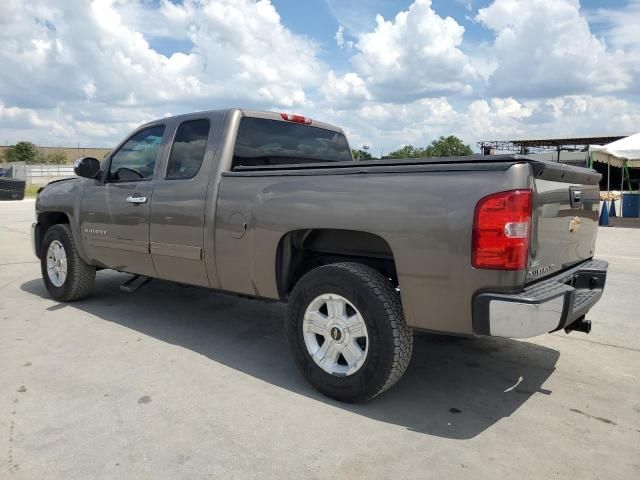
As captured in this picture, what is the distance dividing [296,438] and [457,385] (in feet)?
4.29

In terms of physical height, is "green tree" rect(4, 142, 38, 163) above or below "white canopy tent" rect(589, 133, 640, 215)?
above

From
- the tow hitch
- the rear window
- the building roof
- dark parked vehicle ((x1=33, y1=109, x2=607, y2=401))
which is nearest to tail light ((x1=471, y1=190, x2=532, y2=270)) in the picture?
dark parked vehicle ((x1=33, y1=109, x2=607, y2=401))

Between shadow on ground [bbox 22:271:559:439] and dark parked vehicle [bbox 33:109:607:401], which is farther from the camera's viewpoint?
shadow on ground [bbox 22:271:559:439]

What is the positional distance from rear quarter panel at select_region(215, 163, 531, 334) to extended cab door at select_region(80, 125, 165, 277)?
57.3 inches

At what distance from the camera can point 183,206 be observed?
4.20 m

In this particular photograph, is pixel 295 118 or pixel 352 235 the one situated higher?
pixel 295 118

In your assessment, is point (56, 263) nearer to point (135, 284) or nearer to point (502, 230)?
point (135, 284)

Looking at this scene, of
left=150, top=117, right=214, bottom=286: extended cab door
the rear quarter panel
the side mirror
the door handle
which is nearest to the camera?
the rear quarter panel

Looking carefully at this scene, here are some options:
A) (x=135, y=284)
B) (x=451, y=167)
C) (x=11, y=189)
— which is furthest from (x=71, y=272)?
(x=11, y=189)

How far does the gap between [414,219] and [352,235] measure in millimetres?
639

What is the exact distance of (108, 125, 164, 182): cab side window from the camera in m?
4.76

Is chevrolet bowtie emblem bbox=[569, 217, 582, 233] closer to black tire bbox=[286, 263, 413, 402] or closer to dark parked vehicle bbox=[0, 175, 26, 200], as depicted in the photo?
black tire bbox=[286, 263, 413, 402]

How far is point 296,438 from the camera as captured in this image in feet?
9.52

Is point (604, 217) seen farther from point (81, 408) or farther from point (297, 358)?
point (81, 408)
